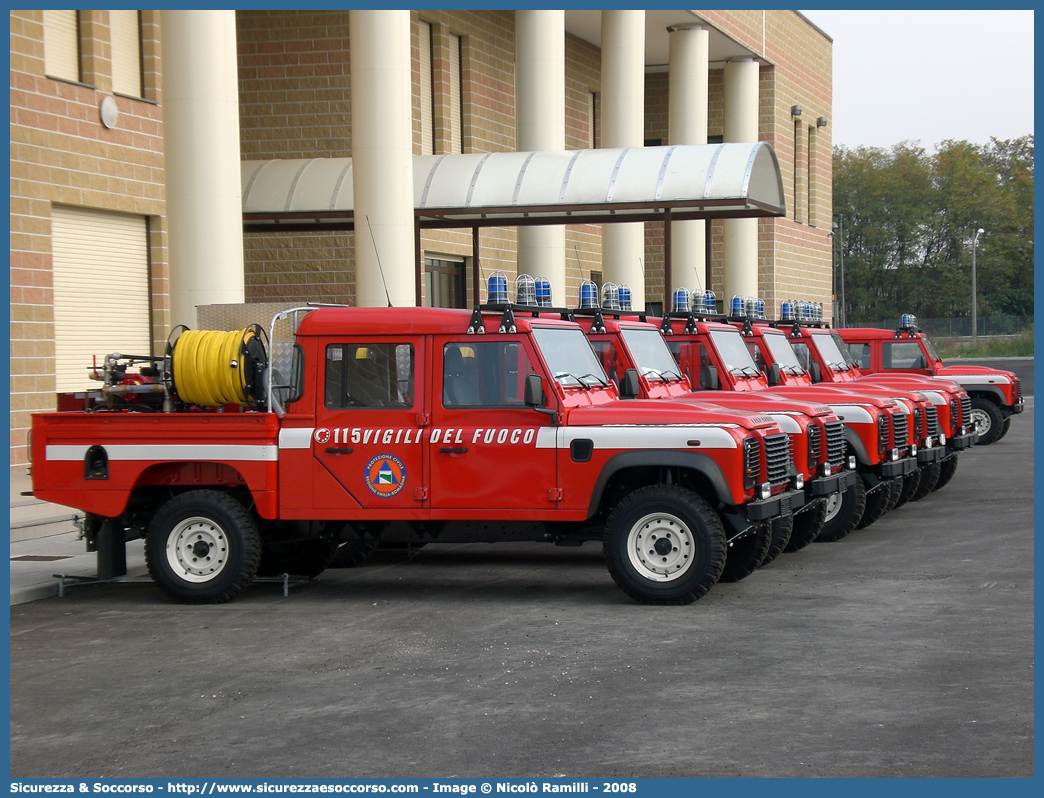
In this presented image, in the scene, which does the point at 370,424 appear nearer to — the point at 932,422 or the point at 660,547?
the point at 660,547

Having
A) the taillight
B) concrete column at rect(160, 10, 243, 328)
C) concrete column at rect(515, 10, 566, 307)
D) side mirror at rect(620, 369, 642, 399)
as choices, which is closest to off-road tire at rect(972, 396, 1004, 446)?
concrete column at rect(515, 10, 566, 307)

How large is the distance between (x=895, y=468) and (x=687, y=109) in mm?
23981

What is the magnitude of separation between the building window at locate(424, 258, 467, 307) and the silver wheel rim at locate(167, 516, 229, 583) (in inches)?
748

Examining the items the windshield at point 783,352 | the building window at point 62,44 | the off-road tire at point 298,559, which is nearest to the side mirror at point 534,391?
the off-road tire at point 298,559

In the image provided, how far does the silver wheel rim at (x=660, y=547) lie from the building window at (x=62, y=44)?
44.3 ft

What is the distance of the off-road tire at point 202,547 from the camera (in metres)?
10.5

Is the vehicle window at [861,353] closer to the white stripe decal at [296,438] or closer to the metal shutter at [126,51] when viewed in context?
the metal shutter at [126,51]

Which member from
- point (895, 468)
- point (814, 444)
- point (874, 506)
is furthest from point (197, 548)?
point (874, 506)

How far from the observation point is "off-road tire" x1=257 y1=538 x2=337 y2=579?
38.1 feet

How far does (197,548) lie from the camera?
10586 mm

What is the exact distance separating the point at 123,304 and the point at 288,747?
16.0m

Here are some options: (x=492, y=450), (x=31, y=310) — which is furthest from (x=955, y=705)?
(x=31, y=310)

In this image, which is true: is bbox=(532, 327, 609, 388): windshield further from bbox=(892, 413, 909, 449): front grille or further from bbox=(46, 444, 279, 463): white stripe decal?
bbox=(892, 413, 909, 449): front grille

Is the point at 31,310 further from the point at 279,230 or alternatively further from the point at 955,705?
the point at 955,705
